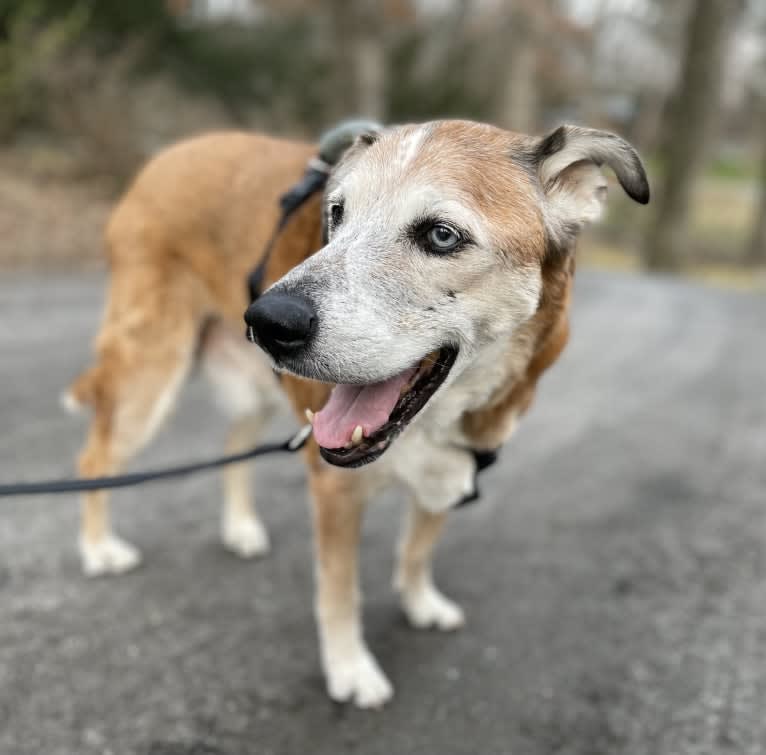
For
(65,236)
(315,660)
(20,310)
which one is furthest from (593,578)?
(65,236)

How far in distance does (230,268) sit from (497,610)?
5.84 ft

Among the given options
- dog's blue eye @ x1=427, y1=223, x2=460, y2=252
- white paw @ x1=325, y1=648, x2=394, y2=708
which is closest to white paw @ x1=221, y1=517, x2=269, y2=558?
white paw @ x1=325, y1=648, x2=394, y2=708

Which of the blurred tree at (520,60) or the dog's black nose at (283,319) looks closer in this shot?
the dog's black nose at (283,319)

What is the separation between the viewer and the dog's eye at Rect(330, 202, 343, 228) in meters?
2.34

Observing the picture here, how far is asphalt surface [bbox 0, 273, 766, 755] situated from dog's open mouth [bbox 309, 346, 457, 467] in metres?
1.00

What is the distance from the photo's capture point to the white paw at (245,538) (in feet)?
11.4

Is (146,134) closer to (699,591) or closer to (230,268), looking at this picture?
(230,268)

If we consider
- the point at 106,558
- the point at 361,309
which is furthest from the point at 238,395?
the point at 361,309

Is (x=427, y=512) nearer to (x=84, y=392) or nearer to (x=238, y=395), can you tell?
(x=238, y=395)

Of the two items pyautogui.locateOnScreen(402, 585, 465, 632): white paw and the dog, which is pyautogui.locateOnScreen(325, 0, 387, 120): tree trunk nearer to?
the dog

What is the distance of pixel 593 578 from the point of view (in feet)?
11.3

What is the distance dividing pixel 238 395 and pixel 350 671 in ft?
4.62

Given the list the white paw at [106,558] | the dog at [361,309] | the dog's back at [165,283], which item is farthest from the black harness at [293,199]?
the white paw at [106,558]

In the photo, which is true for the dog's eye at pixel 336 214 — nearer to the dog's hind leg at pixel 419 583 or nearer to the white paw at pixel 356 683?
the dog's hind leg at pixel 419 583
